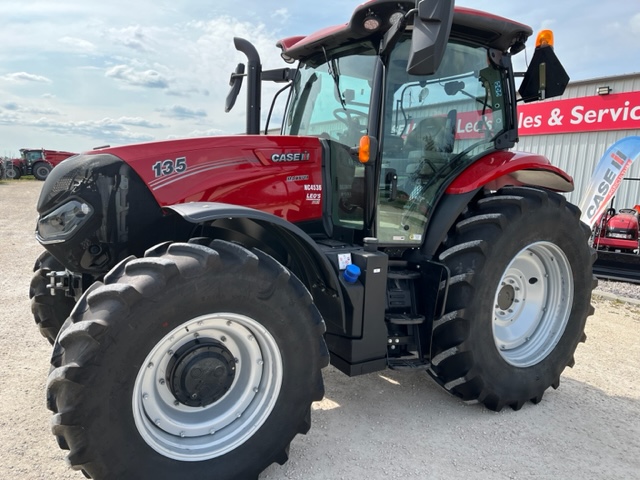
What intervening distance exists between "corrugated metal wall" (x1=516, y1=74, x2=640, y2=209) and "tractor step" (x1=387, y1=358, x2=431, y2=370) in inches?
379

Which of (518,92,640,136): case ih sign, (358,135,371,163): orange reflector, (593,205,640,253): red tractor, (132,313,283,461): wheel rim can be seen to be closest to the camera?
(132,313,283,461): wheel rim

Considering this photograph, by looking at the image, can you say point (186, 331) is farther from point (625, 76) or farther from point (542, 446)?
point (625, 76)

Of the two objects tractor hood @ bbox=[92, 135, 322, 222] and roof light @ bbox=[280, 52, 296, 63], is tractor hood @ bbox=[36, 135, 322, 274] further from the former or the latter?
roof light @ bbox=[280, 52, 296, 63]

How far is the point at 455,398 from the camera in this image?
3.38 m

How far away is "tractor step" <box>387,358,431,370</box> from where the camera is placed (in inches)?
115

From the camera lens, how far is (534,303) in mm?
3582

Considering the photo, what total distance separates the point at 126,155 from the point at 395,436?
222cm

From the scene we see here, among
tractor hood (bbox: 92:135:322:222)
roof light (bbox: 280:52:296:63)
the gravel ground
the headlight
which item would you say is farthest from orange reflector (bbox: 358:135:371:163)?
the gravel ground

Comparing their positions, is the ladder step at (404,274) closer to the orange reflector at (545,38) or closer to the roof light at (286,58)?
the roof light at (286,58)

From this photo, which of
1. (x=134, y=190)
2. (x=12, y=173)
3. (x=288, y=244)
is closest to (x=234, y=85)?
(x=134, y=190)

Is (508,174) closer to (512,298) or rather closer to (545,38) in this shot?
(512,298)

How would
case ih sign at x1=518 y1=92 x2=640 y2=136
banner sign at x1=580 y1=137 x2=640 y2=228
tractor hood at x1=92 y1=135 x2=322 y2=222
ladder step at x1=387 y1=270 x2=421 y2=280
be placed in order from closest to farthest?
1. tractor hood at x1=92 y1=135 x2=322 y2=222
2. ladder step at x1=387 y1=270 x2=421 y2=280
3. banner sign at x1=580 y1=137 x2=640 y2=228
4. case ih sign at x1=518 y1=92 x2=640 y2=136

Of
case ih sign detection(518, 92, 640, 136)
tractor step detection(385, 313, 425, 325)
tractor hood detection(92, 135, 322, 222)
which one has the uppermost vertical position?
case ih sign detection(518, 92, 640, 136)

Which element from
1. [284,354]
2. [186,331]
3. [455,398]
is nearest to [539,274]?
[455,398]
